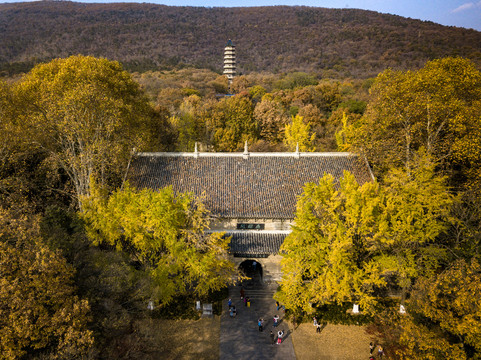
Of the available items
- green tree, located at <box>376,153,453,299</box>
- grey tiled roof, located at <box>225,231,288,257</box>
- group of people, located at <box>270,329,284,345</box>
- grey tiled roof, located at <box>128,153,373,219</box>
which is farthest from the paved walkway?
green tree, located at <box>376,153,453,299</box>

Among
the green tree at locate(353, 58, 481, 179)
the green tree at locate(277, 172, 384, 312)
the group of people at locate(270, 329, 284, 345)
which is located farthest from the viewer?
the green tree at locate(353, 58, 481, 179)

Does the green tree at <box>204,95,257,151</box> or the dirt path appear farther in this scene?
the green tree at <box>204,95,257,151</box>

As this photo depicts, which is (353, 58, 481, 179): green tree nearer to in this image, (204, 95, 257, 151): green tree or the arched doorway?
the arched doorway

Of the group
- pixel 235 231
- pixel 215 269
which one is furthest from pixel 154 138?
pixel 215 269

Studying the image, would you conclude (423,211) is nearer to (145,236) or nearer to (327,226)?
(327,226)

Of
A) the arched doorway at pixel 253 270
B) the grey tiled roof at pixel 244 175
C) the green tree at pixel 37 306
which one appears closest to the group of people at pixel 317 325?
the arched doorway at pixel 253 270

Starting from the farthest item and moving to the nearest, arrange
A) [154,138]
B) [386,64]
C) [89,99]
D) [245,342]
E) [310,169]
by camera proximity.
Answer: [386,64] < [154,138] < [310,169] < [89,99] < [245,342]

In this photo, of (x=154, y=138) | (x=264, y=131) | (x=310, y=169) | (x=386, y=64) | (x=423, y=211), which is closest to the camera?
(x=423, y=211)

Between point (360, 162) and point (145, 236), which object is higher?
point (360, 162)
